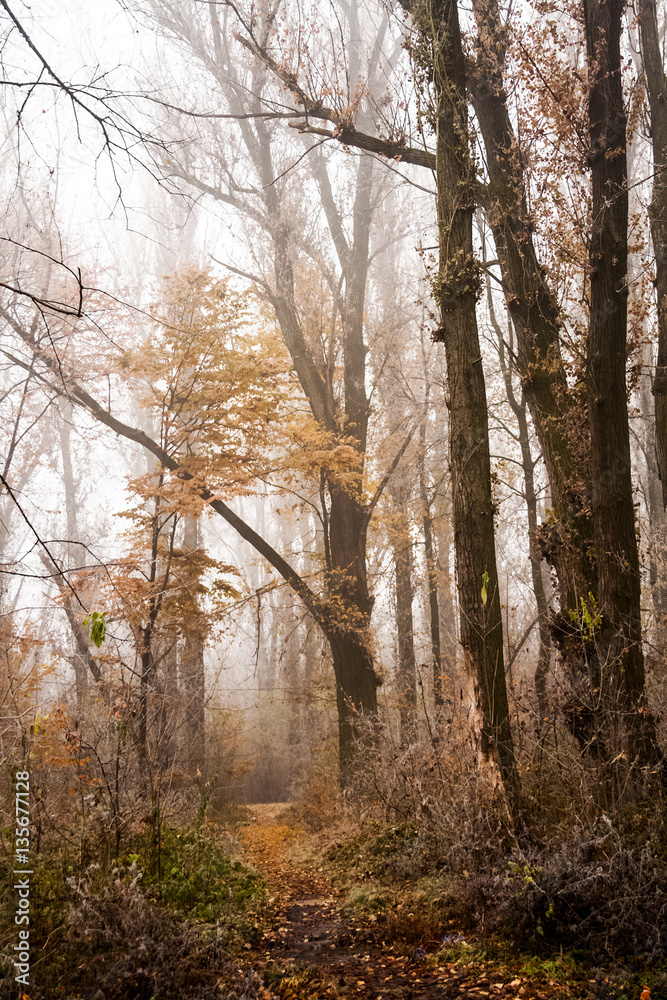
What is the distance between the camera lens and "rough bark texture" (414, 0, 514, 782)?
5.16 m

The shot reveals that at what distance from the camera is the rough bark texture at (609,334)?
5352mm

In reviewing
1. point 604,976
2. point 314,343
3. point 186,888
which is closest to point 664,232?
point 314,343

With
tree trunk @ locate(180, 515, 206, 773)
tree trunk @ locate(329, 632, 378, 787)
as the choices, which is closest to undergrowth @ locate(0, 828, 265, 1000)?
tree trunk @ locate(180, 515, 206, 773)

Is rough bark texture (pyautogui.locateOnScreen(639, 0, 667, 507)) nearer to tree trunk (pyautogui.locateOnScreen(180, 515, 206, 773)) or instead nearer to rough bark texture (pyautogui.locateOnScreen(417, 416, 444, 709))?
rough bark texture (pyautogui.locateOnScreen(417, 416, 444, 709))

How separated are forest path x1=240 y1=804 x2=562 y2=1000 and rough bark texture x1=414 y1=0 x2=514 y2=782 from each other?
155 centimetres

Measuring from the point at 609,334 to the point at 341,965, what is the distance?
5.25 m

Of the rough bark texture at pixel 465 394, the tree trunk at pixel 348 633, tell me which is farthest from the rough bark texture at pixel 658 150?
the tree trunk at pixel 348 633

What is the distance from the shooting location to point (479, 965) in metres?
3.59

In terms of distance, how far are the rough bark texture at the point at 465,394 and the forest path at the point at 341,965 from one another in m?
1.55

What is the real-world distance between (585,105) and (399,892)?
23.9 ft

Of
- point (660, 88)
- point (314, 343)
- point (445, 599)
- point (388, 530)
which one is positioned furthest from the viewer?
point (445, 599)

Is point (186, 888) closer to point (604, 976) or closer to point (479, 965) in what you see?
point (479, 965)

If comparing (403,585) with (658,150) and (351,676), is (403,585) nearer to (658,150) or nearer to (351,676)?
(351,676)

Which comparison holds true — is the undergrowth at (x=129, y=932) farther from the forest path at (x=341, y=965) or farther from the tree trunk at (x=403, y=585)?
the tree trunk at (x=403, y=585)
